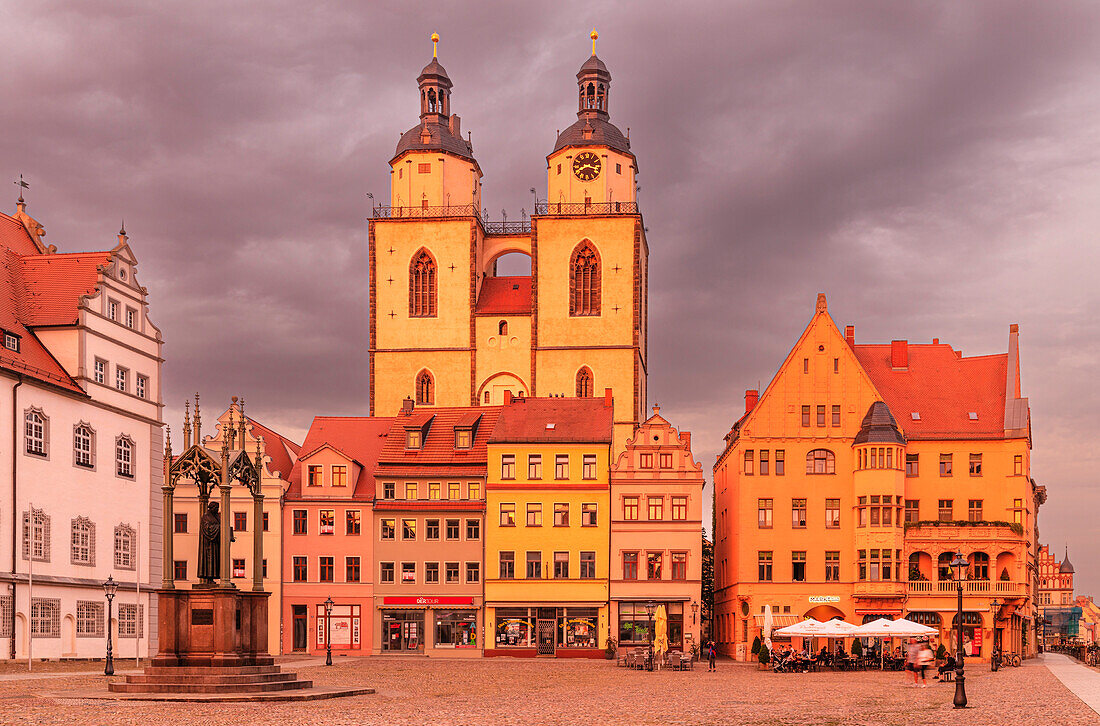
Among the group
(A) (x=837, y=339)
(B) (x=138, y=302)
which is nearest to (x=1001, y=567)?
(A) (x=837, y=339)

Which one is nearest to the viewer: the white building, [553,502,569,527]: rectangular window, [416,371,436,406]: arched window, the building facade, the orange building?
the white building

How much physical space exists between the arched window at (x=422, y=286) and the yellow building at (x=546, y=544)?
78.2 ft

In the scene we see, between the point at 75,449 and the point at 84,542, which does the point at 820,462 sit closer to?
the point at 84,542

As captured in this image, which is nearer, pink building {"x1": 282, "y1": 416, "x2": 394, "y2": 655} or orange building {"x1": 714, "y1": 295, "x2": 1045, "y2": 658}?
orange building {"x1": 714, "y1": 295, "x2": 1045, "y2": 658}

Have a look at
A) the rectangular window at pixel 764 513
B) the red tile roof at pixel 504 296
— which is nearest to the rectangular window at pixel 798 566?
the rectangular window at pixel 764 513

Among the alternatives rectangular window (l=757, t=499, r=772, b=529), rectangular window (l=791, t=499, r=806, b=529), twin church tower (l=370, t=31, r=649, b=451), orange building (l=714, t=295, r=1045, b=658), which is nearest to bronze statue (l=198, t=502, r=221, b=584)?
orange building (l=714, t=295, r=1045, b=658)

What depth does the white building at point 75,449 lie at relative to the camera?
52438 mm

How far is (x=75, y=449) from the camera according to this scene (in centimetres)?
5650

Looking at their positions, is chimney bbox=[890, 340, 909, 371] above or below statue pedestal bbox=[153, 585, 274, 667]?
above

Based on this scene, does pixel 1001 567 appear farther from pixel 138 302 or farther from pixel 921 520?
pixel 138 302

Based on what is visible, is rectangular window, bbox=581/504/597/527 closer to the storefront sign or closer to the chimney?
the storefront sign

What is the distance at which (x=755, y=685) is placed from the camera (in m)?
42.7

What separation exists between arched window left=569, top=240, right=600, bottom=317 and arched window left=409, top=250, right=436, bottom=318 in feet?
30.6

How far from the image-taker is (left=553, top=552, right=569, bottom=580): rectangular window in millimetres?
70500
